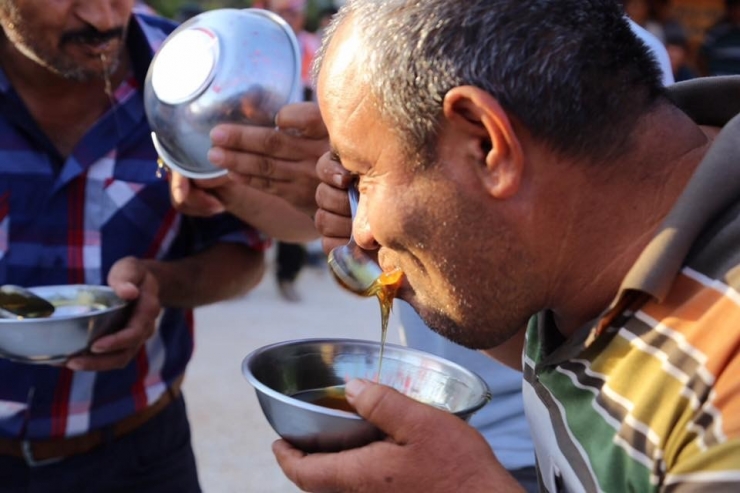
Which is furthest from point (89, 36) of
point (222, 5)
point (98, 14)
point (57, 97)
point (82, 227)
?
point (222, 5)

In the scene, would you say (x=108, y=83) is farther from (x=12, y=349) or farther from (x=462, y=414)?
(x=462, y=414)

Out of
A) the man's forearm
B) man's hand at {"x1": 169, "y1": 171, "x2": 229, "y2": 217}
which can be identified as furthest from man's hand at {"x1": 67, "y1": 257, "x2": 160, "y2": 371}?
man's hand at {"x1": 169, "y1": 171, "x2": 229, "y2": 217}

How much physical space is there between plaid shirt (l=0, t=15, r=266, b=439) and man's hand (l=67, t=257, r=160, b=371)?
16 cm

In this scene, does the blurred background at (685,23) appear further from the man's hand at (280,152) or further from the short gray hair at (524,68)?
the short gray hair at (524,68)

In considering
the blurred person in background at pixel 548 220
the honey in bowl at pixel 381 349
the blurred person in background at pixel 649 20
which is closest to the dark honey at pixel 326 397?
the honey in bowl at pixel 381 349

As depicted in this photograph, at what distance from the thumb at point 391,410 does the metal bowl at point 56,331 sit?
984 mm

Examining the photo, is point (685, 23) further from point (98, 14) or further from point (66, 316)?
point (66, 316)

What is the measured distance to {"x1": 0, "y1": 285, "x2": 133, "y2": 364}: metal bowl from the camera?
2121 mm

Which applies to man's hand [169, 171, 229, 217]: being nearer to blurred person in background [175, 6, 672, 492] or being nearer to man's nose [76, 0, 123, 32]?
blurred person in background [175, 6, 672, 492]

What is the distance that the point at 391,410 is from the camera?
142 centimetres

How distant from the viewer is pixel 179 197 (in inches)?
98.9

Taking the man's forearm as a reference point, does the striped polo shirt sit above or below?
above

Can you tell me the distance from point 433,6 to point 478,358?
1117 millimetres

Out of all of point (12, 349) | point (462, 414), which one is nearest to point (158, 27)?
point (12, 349)
